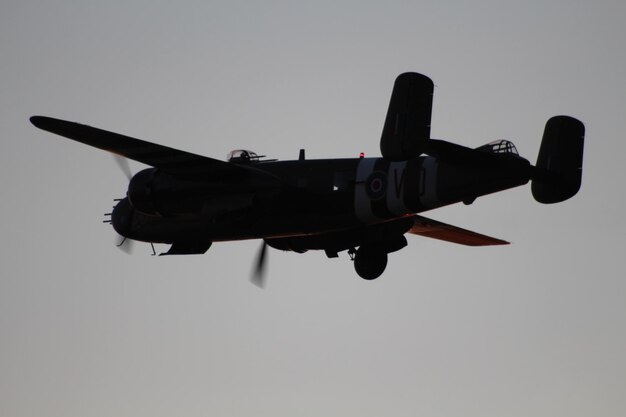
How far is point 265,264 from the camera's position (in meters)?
40.5

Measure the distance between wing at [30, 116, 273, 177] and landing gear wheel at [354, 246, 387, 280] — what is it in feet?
13.8

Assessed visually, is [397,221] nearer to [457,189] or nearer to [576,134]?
[457,189]

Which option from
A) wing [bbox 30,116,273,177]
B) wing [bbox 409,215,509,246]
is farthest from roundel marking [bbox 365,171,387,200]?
wing [bbox 409,215,509,246]

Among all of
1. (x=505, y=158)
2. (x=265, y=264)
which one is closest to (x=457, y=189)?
(x=505, y=158)

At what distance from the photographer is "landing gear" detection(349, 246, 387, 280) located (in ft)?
124

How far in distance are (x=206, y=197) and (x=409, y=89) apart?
7721mm

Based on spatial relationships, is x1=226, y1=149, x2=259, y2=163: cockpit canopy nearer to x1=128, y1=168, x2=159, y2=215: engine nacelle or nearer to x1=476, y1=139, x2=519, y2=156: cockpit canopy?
x1=128, y1=168, x2=159, y2=215: engine nacelle

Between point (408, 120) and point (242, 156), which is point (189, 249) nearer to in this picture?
point (242, 156)

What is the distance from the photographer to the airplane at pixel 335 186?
32.3m

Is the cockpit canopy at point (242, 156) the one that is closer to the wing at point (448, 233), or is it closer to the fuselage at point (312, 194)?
the fuselage at point (312, 194)

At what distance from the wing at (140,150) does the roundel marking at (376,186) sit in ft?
9.85

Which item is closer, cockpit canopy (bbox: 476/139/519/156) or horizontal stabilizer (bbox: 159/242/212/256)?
cockpit canopy (bbox: 476/139/519/156)

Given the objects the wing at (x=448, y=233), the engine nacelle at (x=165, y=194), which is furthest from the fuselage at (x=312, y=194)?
the wing at (x=448, y=233)

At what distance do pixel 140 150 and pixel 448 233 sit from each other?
11.7m
